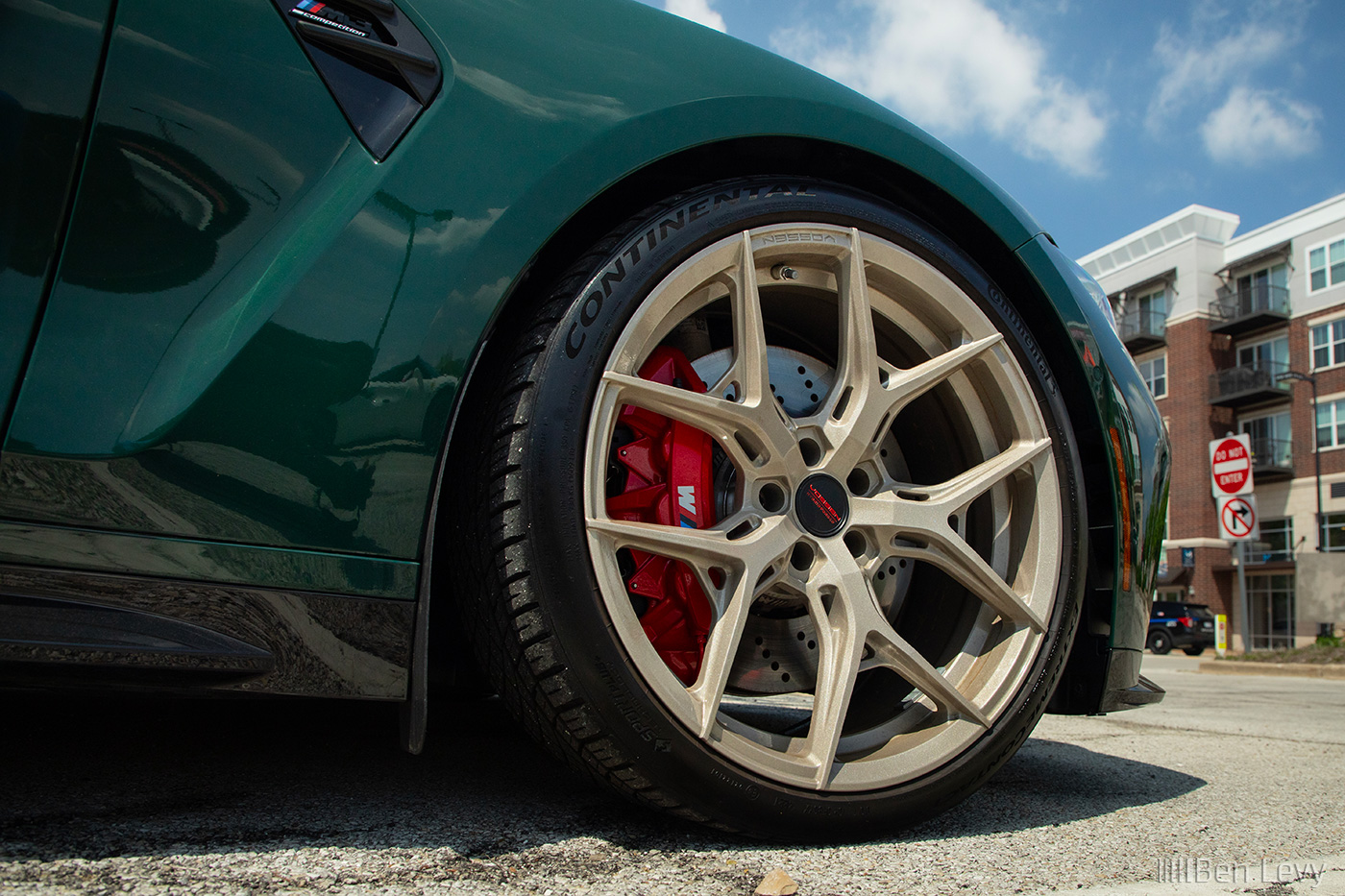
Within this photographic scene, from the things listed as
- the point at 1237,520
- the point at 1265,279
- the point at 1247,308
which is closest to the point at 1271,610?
the point at 1247,308

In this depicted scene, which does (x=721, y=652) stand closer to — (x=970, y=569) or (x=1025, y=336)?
(x=970, y=569)

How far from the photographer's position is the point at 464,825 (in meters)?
1.35

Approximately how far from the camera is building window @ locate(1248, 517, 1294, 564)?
30781mm

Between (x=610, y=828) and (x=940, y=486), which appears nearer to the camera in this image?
(x=610, y=828)

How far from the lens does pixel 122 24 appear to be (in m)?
1.14

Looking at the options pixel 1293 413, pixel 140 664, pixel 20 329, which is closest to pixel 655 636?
pixel 140 664

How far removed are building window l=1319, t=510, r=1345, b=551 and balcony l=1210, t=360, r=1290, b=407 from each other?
4665 millimetres

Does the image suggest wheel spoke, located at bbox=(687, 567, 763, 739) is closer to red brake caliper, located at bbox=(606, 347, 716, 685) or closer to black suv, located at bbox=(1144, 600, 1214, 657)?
red brake caliper, located at bbox=(606, 347, 716, 685)

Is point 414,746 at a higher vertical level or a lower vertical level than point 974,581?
lower

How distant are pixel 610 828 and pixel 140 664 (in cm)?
72

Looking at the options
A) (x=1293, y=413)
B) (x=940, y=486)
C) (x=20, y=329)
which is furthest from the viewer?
(x=1293, y=413)

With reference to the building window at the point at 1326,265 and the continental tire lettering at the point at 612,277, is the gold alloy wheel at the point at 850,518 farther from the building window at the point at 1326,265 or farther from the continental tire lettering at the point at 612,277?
Answer: the building window at the point at 1326,265

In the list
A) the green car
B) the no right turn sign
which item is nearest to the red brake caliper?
the green car

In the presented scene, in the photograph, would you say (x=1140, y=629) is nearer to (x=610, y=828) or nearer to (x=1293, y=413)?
(x=610, y=828)
